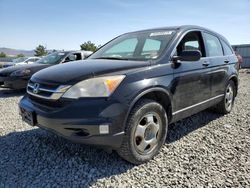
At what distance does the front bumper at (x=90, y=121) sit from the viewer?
7.81ft

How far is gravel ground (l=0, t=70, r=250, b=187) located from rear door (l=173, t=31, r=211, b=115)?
1.86ft

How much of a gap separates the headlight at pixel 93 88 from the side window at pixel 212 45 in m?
2.42

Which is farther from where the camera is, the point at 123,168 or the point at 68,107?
the point at 123,168

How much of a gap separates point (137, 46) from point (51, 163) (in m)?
2.14

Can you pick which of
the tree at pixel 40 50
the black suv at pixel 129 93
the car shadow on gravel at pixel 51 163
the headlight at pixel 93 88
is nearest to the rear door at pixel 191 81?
the black suv at pixel 129 93

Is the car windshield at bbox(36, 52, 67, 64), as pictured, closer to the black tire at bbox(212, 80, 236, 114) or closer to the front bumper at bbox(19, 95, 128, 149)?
the black tire at bbox(212, 80, 236, 114)

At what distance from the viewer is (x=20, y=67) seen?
7457mm

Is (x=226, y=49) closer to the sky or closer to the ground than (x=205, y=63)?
closer to the sky

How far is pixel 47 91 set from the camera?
2646 mm

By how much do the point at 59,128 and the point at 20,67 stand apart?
5.80 metres

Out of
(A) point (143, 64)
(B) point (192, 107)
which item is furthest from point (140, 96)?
(B) point (192, 107)

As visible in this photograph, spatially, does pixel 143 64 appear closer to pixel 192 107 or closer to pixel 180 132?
pixel 192 107

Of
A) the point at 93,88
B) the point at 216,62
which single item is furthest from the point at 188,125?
the point at 93,88

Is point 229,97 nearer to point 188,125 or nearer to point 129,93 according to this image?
point 188,125
